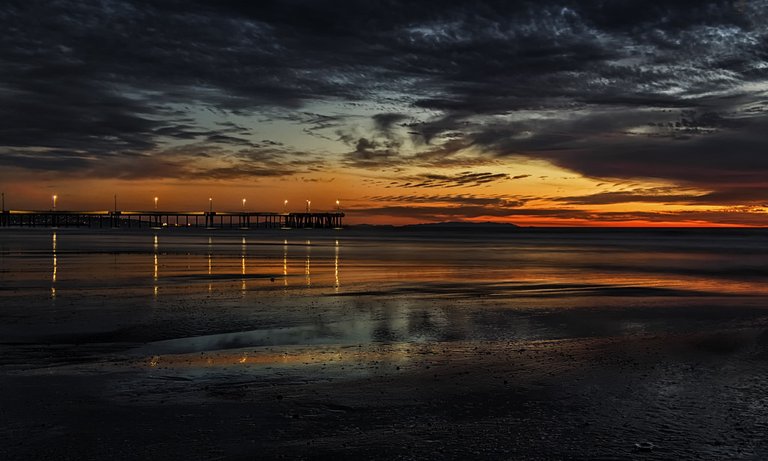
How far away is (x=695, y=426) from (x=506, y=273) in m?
23.9

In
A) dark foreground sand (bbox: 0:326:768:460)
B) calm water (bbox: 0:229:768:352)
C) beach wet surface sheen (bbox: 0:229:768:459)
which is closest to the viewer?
dark foreground sand (bbox: 0:326:768:460)

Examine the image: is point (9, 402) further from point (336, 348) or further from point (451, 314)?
point (451, 314)

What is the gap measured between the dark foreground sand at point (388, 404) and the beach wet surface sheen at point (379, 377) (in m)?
0.03

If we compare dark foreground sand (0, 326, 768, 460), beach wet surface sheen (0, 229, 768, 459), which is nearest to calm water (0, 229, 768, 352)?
beach wet surface sheen (0, 229, 768, 459)

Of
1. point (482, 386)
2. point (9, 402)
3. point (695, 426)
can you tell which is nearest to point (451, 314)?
point (482, 386)

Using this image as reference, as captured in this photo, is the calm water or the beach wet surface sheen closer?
the beach wet surface sheen

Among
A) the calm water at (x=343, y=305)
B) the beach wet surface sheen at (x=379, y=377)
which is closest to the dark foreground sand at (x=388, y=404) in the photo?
the beach wet surface sheen at (x=379, y=377)

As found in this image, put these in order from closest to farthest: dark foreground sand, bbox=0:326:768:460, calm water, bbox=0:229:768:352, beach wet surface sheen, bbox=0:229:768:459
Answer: dark foreground sand, bbox=0:326:768:460, beach wet surface sheen, bbox=0:229:768:459, calm water, bbox=0:229:768:352

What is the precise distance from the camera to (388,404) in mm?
7902

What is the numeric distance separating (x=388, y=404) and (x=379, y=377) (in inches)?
53.6

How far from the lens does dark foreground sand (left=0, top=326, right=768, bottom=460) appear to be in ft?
21.1

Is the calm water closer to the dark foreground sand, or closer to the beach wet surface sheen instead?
the beach wet surface sheen

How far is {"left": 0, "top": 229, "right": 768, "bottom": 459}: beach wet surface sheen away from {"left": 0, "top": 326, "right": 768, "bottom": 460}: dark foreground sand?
0.03 m

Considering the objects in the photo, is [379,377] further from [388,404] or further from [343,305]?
[343,305]
